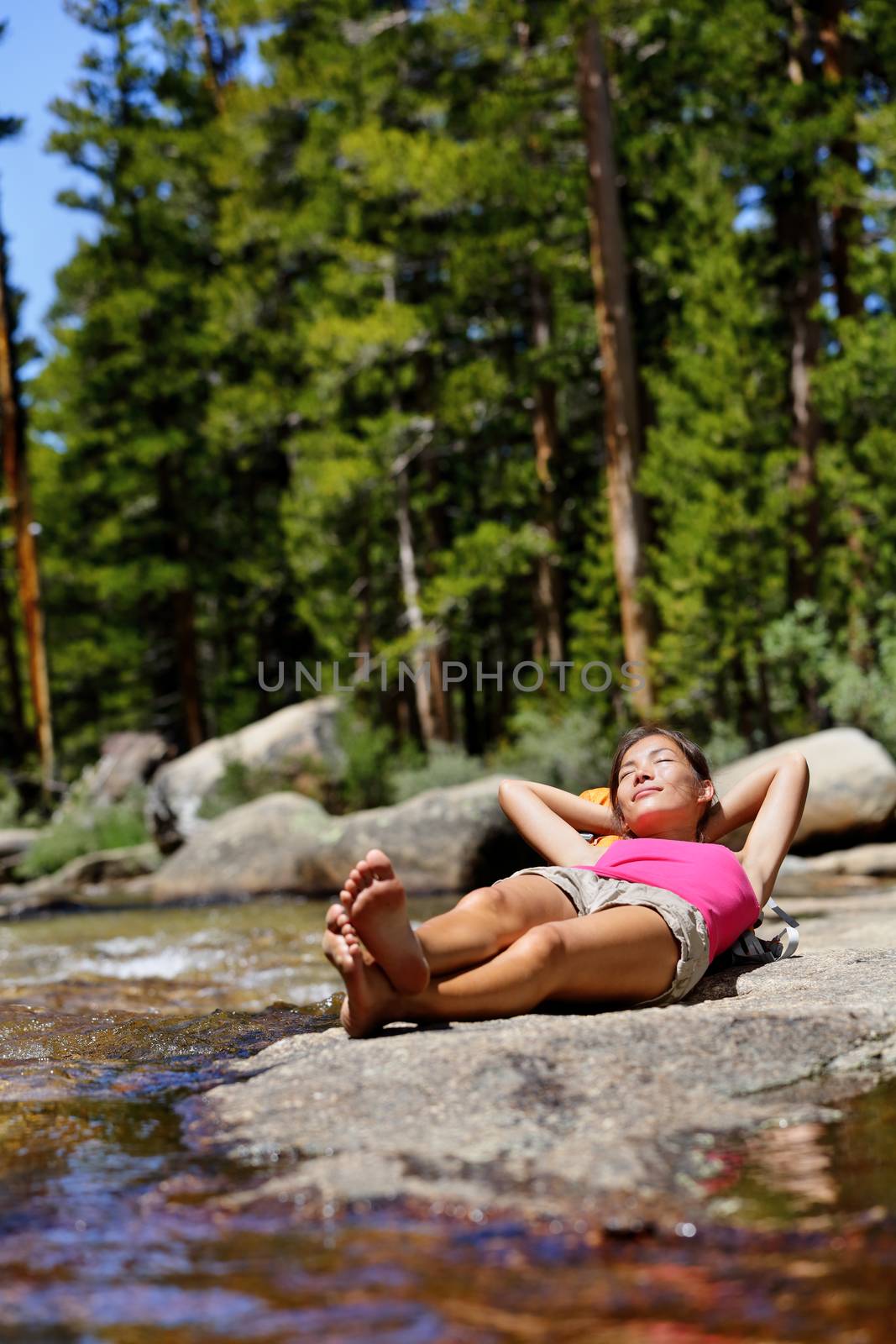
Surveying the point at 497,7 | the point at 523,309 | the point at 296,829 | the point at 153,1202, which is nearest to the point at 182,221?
the point at 523,309

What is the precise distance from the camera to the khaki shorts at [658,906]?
3.26m

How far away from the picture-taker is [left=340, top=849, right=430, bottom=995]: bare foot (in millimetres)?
2676

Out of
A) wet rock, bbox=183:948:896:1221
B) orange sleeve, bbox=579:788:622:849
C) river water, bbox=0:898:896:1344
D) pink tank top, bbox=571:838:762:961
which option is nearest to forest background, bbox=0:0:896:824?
orange sleeve, bbox=579:788:622:849

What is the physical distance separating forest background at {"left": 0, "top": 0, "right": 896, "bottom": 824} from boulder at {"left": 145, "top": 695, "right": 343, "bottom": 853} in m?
0.42

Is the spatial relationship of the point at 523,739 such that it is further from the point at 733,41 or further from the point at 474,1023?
the point at 474,1023

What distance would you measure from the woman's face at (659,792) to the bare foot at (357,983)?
1.07 metres

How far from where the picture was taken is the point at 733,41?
14.2 meters

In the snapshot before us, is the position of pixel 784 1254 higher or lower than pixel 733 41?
lower

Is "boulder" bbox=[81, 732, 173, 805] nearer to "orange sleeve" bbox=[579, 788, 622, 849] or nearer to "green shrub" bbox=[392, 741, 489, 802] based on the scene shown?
"green shrub" bbox=[392, 741, 489, 802]

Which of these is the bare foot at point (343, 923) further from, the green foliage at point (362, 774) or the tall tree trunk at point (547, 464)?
the tall tree trunk at point (547, 464)

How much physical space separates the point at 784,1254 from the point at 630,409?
13424 mm

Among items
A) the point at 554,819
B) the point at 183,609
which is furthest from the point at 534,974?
the point at 183,609

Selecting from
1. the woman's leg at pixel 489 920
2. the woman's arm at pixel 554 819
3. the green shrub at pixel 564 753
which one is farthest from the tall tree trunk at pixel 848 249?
the woman's leg at pixel 489 920

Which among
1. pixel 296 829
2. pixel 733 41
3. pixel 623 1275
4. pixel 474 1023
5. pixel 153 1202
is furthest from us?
pixel 733 41
